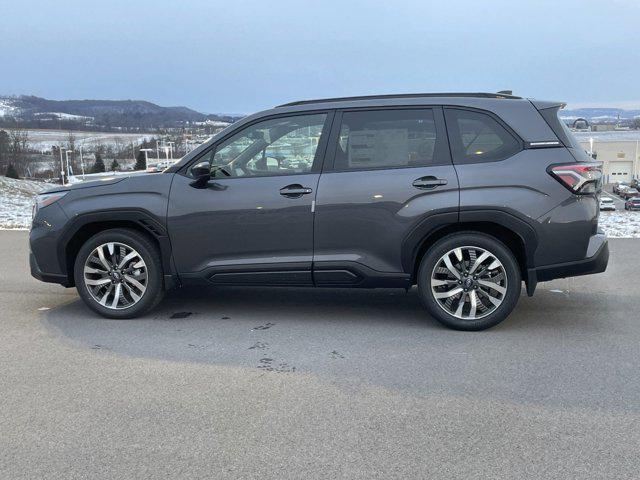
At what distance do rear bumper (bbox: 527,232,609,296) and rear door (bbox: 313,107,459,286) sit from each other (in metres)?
0.82

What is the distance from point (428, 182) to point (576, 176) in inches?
44.7

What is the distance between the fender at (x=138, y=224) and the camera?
523cm

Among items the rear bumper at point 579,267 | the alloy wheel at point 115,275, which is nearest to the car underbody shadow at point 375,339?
the alloy wheel at point 115,275

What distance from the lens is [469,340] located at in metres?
4.71

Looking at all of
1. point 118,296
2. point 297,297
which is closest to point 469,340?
point 297,297

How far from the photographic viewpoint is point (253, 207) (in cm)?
504

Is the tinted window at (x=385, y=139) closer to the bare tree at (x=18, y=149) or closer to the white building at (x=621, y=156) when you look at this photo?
the white building at (x=621, y=156)

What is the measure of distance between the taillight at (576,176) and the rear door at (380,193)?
799mm

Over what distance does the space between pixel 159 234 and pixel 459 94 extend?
112 inches

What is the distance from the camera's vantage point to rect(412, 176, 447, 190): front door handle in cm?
484

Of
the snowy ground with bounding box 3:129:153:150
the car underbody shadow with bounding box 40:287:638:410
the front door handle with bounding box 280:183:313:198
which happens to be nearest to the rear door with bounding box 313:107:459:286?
the front door handle with bounding box 280:183:313:198

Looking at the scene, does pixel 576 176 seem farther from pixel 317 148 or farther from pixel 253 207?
pixel 253 207

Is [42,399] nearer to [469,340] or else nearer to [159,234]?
[159,234]

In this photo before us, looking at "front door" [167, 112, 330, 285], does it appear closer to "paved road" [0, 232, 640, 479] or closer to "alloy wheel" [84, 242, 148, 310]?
"alloy wheel" [84, 242, 148, 310]
